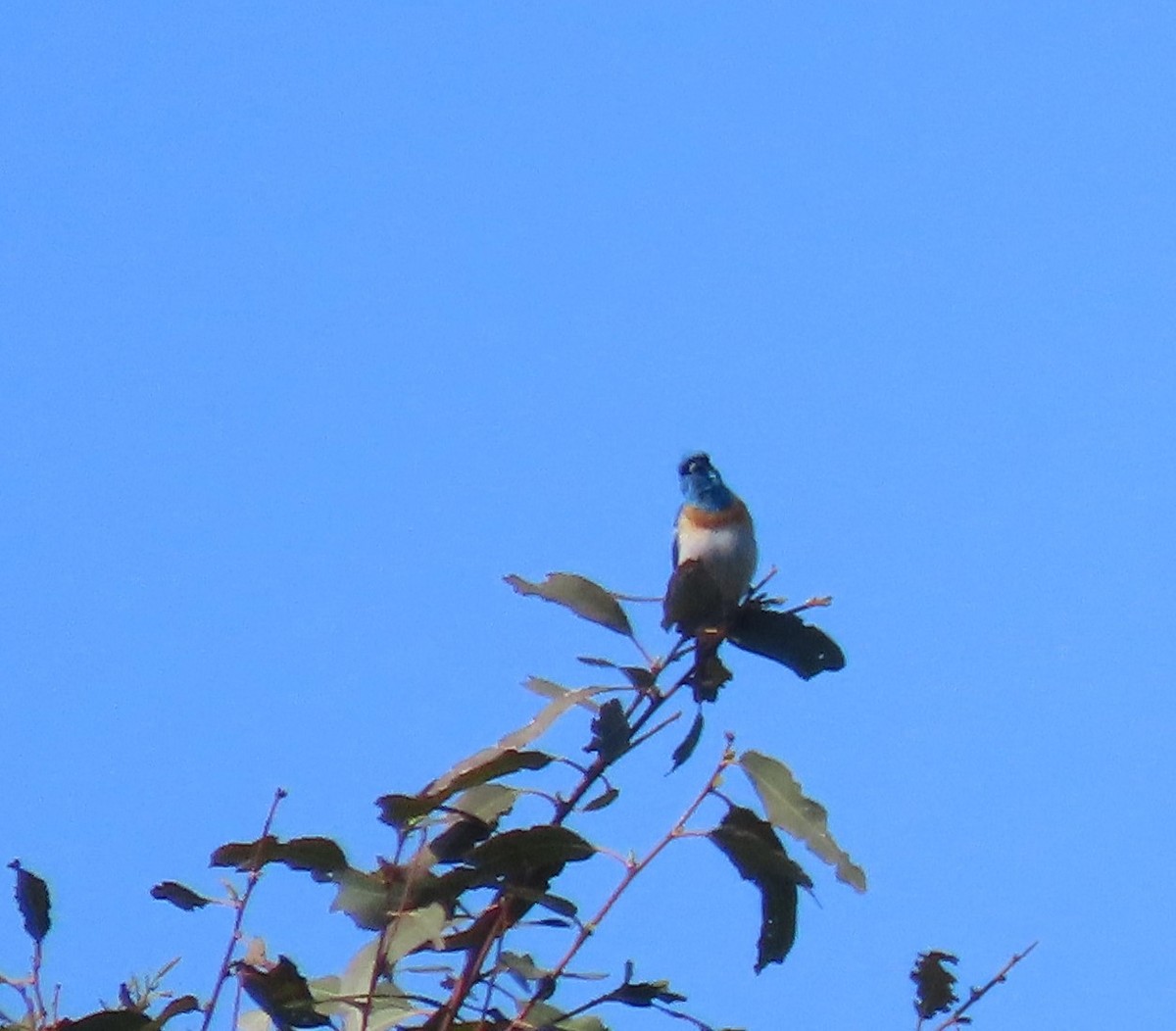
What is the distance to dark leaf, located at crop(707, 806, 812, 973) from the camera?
9.75 feet

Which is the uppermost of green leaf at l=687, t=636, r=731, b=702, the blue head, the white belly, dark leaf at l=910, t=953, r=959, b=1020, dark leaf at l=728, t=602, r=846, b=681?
the blue head

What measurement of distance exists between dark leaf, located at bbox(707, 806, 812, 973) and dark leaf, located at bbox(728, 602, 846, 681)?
48 cm

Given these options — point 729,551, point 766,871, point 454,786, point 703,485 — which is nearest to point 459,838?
point 454,786

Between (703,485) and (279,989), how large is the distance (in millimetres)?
3795

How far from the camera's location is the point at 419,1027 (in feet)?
8.79

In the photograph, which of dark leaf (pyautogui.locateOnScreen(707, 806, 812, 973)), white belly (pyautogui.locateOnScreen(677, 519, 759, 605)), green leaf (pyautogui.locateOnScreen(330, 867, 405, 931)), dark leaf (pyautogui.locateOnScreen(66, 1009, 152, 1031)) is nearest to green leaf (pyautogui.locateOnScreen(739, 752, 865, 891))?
dark leaf (pyautogui.locateOnScreen(707, 806, 812, 973))

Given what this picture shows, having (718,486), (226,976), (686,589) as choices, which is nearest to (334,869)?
(226,976)

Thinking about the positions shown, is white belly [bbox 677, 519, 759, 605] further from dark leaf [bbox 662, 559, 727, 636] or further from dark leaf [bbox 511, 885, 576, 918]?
dark leaf [bbox 511, 885, 576, 918]

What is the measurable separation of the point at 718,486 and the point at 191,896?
3.71 m

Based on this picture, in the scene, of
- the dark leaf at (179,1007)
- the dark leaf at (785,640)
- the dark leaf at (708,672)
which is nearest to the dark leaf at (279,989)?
the dark leaf at (179,1007)

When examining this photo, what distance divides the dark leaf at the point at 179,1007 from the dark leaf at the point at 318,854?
240 mm

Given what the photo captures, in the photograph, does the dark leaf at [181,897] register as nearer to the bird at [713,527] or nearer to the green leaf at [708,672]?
the green leaf at [708,672]

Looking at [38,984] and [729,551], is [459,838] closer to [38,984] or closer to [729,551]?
[38,984]

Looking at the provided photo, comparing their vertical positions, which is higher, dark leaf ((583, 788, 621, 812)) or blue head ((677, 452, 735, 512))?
blue head ((677, 452, 735, 512))
